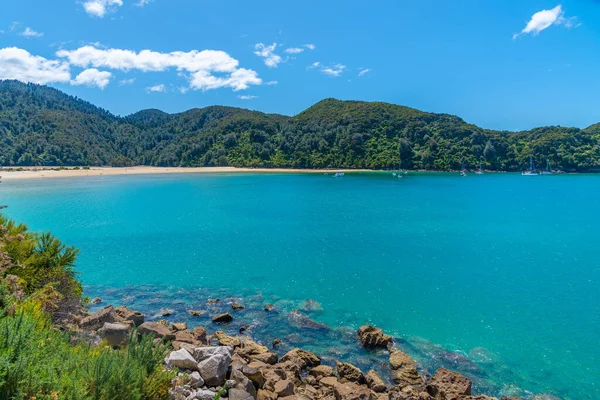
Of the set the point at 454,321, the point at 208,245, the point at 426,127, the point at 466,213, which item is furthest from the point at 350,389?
the point at 426,127

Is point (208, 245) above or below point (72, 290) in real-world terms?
below

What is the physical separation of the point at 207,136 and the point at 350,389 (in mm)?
185473

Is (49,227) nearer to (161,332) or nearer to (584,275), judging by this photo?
(161,332)

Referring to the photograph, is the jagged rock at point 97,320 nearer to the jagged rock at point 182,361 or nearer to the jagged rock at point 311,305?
the jagged rock at point 182,361

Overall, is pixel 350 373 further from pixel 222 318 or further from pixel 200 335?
pixel 222 318

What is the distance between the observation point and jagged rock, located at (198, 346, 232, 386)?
11.6 m

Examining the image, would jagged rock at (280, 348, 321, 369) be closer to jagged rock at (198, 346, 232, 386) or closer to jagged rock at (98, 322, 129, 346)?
jagged rock at (198, 346, 232, 386)

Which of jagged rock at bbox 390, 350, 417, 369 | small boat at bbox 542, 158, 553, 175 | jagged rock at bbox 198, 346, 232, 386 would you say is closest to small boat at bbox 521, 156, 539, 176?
small boat at bbox 542, 158, 553, 175

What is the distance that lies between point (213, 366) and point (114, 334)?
4.31 meters

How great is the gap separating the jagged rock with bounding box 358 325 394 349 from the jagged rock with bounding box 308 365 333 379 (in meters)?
3.14

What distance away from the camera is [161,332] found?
15.3 metres

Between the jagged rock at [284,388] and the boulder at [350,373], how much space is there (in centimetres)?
255

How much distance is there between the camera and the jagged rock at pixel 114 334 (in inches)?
520

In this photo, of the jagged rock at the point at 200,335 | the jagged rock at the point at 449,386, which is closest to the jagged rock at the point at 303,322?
the jagged rock at the point at 200,335
